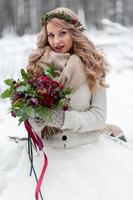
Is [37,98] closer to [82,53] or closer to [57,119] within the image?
[57,119]

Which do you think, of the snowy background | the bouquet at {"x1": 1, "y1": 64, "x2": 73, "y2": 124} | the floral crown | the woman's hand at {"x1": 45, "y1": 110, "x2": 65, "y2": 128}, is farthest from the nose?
the snowy background

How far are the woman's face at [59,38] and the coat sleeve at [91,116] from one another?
338mm

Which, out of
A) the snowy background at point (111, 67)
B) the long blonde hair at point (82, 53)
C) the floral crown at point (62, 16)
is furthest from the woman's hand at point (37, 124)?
the snowy background at point (111, 67)

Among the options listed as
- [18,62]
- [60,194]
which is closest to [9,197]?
[60,194]

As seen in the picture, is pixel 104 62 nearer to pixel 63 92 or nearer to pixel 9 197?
pixel 63 92

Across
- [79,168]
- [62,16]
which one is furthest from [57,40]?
[79,168]

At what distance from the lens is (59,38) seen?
9.55 ft

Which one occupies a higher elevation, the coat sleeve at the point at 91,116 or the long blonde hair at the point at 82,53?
the long blonde hair at the point at 82,53

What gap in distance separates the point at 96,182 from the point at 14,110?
70cm

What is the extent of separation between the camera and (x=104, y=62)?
3.05 m

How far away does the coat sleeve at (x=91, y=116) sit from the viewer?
269cm

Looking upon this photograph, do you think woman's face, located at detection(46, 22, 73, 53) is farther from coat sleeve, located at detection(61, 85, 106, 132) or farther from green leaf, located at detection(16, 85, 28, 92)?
green leaf, located at detection(16, 85, 28, 92)

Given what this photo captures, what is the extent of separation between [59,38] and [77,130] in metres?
0.60

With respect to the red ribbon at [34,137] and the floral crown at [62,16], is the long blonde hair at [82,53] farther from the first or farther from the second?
the red ribbon at [34,137]
